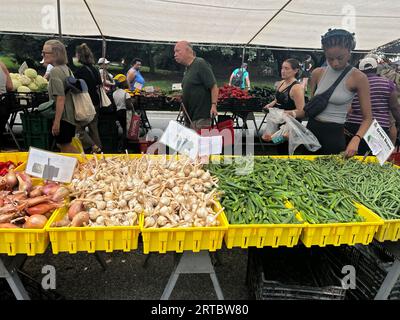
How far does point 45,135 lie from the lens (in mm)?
5773

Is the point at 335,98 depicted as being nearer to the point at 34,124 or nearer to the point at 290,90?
the point at 290,90

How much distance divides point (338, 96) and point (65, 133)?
10.5 ft

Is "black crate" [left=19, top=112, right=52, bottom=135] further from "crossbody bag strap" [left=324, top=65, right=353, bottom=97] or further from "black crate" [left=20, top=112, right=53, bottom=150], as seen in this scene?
"crossbody bag strap" [left=324, top=65, right=353, bottom=97]

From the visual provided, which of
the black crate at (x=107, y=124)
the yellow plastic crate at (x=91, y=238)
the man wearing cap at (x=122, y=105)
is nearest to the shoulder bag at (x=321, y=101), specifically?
the yellow plastic crate at (x=91, y=238)

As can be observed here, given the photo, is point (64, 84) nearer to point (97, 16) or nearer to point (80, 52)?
point (80, 52)

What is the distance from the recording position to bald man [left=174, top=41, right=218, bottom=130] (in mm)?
4125

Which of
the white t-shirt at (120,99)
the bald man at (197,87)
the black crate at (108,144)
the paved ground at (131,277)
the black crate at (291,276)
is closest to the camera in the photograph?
the black crate at (291,276)

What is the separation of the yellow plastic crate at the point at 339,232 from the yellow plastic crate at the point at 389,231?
5 centimetres

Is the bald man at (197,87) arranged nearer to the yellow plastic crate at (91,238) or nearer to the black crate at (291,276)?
the black crate at (291,276)

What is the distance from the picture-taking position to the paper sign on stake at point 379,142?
8.84 feet

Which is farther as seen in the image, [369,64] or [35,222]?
[369,64]

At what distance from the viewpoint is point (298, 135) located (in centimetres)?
308

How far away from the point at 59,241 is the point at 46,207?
0.29m

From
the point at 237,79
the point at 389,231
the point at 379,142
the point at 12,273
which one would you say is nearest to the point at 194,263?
the point at 12,273
